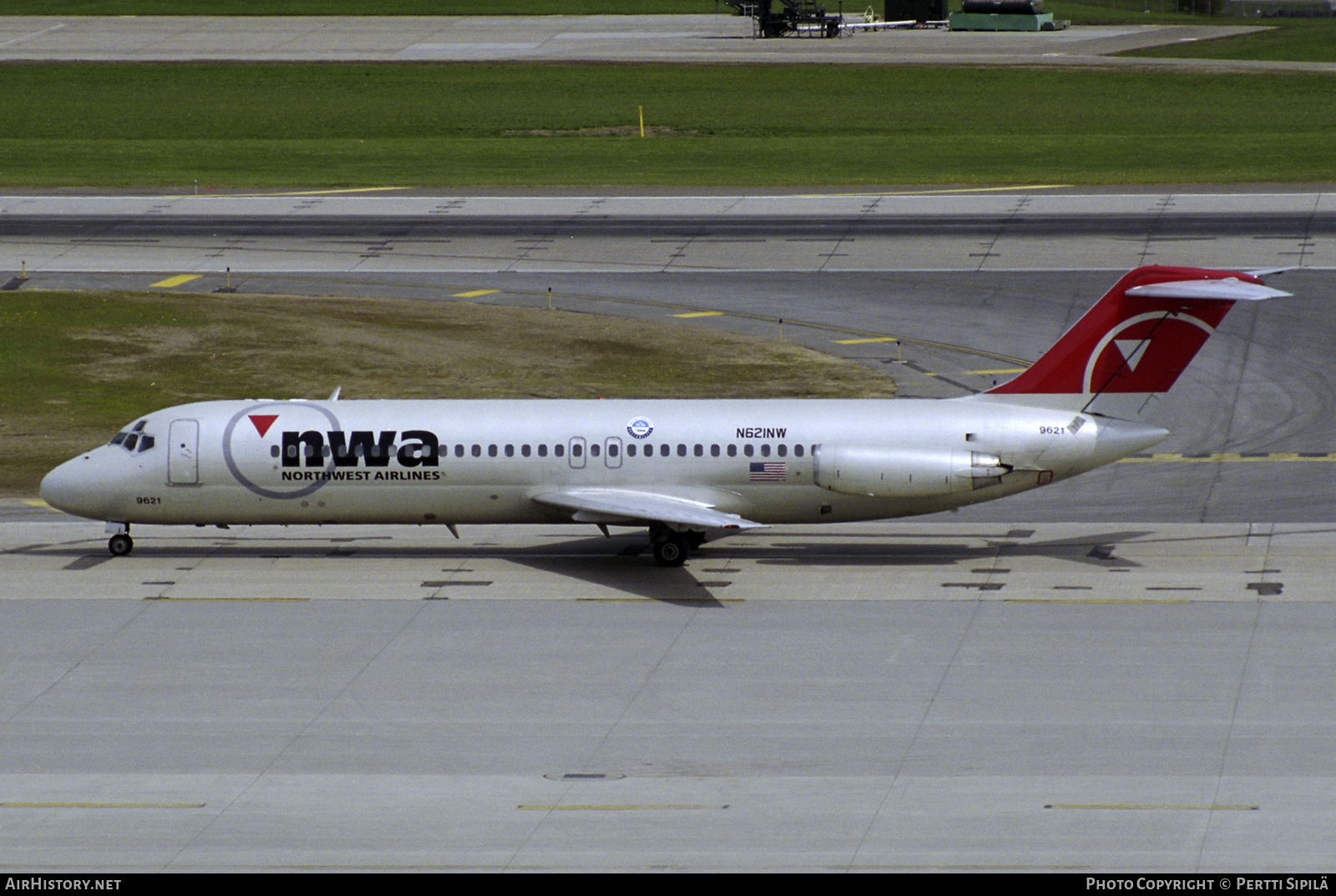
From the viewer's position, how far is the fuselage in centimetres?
Result: 3497

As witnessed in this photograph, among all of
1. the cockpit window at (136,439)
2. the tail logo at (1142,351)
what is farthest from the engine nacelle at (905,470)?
the cockpit window at (136,439)

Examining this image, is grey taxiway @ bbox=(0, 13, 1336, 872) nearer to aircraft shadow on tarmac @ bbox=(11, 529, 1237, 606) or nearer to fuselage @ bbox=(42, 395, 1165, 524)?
aircraft shadow on tarmac @ bbox=(11, 529, 1237, 606)

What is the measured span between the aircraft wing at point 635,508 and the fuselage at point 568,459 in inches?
4.1

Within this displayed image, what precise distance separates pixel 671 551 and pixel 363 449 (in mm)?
6595

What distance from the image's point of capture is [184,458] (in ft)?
118

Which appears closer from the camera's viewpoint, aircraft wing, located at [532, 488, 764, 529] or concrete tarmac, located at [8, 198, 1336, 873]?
concrete tarmac, located at [8, 198, 1336, 873]

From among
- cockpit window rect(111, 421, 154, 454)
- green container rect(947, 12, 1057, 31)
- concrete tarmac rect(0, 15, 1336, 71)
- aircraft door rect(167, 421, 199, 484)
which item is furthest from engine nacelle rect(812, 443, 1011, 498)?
green container rect(947, 12, 1057, 31)

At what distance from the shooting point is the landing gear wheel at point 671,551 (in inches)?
1409

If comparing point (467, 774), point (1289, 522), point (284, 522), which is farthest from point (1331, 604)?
point (284, 522)

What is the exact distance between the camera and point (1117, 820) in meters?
22.7

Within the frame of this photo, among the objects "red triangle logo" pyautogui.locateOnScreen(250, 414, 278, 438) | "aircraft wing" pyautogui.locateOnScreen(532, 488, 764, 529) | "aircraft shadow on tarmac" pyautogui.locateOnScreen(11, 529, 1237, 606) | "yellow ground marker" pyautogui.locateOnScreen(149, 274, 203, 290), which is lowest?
"yellow ground marker" pyautogui.locateOnScreen(149, 274, 203, 290)

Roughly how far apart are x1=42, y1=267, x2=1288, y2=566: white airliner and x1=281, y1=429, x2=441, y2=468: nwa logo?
→ 0.12ft

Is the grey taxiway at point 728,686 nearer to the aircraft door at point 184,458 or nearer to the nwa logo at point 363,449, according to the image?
the aircraft door at point 184,458

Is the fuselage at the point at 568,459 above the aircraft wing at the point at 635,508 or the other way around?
above
